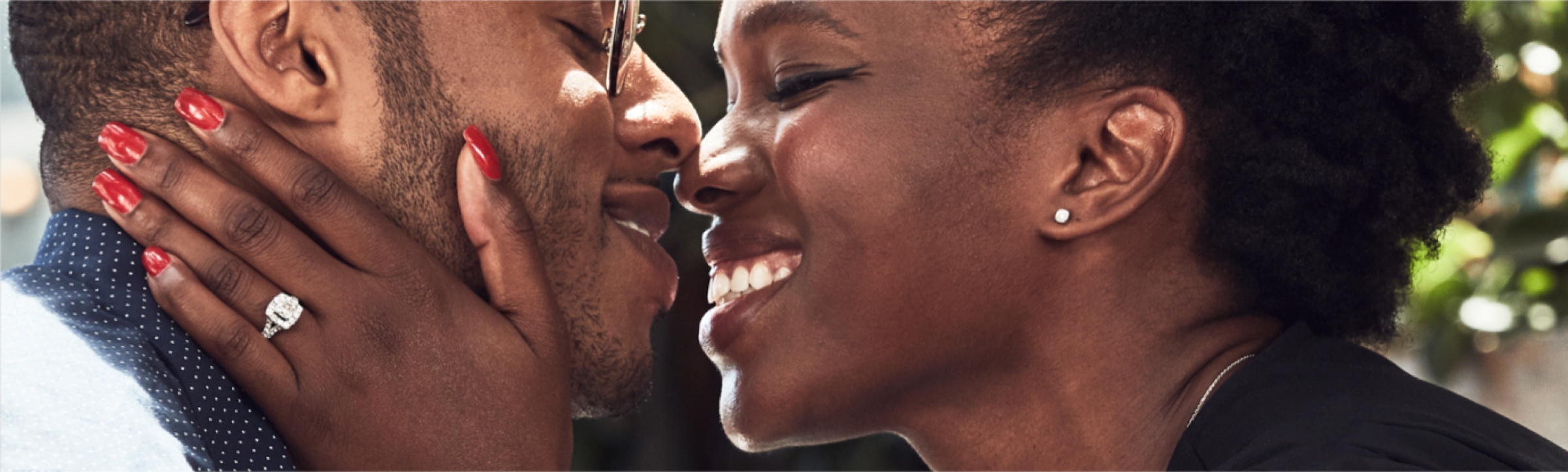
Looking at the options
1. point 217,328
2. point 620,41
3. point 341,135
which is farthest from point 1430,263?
point 217,328

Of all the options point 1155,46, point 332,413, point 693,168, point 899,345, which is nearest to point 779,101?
point 693,168

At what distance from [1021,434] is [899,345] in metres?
0.23

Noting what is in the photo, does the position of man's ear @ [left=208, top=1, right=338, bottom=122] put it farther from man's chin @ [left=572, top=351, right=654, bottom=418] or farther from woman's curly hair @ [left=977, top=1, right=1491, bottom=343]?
woman's curly hair @ [left=977, top=1, right=1491, bottom=343]

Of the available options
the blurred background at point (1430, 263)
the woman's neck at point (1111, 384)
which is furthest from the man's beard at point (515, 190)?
the blurred background at point (1430, 263)

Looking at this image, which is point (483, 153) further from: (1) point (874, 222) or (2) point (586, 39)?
(1) point (874, 222)

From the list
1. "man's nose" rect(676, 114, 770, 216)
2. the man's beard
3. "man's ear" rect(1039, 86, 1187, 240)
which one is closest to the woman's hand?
the man's beard

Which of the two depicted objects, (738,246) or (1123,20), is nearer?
(1123,20)

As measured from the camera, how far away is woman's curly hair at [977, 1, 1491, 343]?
1.82m

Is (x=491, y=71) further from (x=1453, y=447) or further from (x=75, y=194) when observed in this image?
(x=1453, y=447)

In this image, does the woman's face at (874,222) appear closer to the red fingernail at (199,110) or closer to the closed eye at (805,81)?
the closed eye at (805,81)

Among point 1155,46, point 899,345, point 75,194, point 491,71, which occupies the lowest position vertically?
point 75,194

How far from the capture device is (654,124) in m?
2.28

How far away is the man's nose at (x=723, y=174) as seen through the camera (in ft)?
6.73

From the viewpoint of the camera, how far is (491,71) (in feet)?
7.06
